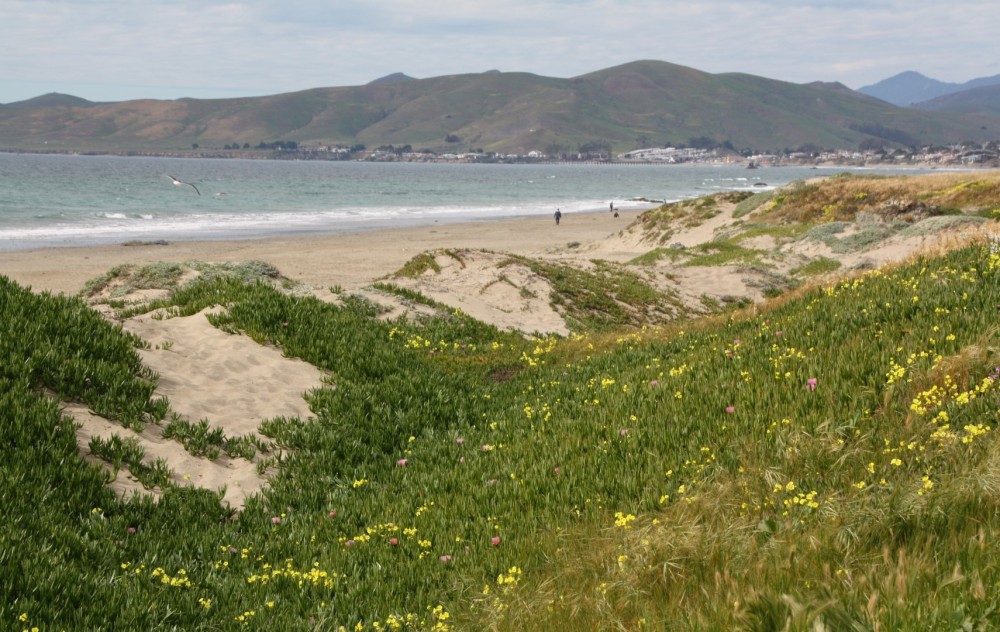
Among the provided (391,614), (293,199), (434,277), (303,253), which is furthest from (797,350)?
(293,199)

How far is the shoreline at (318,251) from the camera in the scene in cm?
3853

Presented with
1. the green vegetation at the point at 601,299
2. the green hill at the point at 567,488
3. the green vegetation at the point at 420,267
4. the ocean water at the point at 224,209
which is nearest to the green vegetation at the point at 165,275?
the green vegetation at the point at 420,267

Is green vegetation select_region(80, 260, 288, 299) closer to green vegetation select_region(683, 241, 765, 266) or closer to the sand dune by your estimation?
the sand dune

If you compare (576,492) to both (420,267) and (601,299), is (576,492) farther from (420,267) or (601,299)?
(420,267)

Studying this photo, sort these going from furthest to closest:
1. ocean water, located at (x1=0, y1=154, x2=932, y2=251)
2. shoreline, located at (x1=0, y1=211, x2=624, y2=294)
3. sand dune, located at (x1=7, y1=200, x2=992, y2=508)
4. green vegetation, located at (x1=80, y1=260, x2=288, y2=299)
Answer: ocean water, located at (x1=0, y1=154, x2=932, y2=251)
shoreline, located at (x1=0, y1=211, x2=624, y2=294)
green vegetation, located at (x1=80, y1=260, x2=288, y2=299)
sand dune, located at (x1=7, y1=200, x2=992, y2=508)

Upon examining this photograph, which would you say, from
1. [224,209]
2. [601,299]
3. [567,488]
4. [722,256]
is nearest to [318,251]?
[722,256]

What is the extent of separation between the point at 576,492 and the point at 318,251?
4749 centimetres

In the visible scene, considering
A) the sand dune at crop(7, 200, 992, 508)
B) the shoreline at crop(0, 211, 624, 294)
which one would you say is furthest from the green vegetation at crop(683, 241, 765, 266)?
the shoreline at crop(0, 211, 624, 294)

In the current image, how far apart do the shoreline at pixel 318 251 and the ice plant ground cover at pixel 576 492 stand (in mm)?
17782

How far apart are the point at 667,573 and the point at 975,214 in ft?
143

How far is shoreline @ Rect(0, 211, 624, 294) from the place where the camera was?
3853 centimetres

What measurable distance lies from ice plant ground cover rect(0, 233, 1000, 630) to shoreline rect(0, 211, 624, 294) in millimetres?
17782

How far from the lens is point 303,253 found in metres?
50.6

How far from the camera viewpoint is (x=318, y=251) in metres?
52.4
